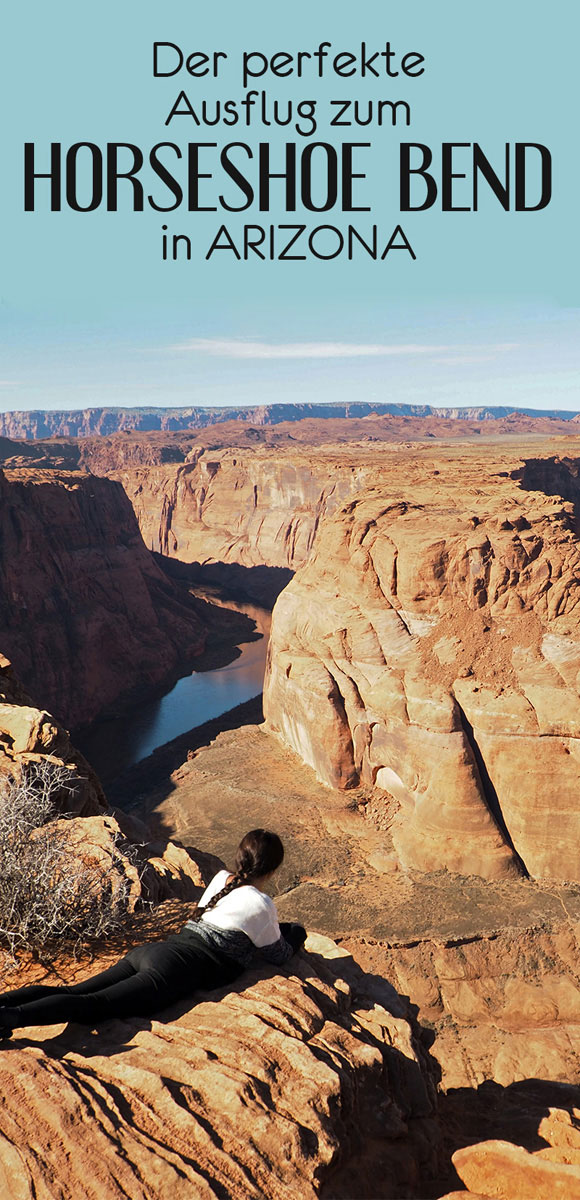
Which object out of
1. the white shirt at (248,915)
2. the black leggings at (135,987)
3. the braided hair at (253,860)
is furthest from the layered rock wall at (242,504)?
the black leggings at (135,987)

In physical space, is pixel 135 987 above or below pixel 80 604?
above

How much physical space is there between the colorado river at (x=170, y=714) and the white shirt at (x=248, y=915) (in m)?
35.3

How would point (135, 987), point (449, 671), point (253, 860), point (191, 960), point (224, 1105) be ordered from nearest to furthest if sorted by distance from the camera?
point (224, 1105) → point (135, 987) → point (191, 960) → point (253, 860) → point (449, 671)

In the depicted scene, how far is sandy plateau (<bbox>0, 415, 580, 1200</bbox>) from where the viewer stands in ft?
16.0

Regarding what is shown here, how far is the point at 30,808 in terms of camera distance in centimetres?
894

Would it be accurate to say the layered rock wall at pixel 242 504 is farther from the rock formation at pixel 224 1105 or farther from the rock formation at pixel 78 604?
the rock formation at pixel 224 1105

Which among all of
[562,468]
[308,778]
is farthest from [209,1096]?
[562,468]

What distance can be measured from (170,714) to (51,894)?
4451 centimetres

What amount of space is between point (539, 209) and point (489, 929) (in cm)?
1871

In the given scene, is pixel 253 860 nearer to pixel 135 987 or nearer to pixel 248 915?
pixel 248 915

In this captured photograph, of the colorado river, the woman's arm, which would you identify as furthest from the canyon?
the woman's arm

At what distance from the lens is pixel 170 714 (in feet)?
165

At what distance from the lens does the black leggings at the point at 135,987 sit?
16.8 feet

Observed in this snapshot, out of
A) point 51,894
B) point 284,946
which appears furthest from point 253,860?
point 51,894
